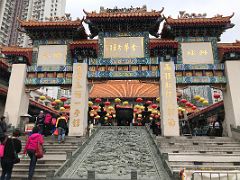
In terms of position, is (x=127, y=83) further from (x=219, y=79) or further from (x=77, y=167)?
(x=77, y=167)

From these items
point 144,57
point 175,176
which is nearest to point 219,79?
point 144,57

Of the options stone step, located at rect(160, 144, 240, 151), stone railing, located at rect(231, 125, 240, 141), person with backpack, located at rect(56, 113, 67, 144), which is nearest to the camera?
stone step, located at rect(160, 144, 240, 151)

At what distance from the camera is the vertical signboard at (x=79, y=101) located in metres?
14.5

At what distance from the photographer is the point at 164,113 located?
47.2ft

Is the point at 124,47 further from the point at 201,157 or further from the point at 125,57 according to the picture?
the point at 201,157

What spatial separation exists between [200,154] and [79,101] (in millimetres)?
8654

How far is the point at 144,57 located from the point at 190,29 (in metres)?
4.08

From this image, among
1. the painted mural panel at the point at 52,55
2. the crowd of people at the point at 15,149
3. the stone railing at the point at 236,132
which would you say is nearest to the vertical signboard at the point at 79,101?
the painted mural panel at the point at 52,55

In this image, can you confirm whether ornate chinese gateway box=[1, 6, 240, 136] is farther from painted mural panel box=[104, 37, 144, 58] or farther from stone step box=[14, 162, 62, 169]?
stone step box=[14, 162, 62, 169]

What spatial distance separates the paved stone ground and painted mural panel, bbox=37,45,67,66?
7.64m

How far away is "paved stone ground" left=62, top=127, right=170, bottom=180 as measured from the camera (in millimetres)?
6645

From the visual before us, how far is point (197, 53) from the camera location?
52.4ft

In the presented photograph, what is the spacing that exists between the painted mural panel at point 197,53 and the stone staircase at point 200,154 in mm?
5881

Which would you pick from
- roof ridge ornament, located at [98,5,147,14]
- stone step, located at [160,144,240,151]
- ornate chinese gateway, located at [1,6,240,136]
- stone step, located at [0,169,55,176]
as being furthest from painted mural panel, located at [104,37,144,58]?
stone step, located at [0,169,55,176]
